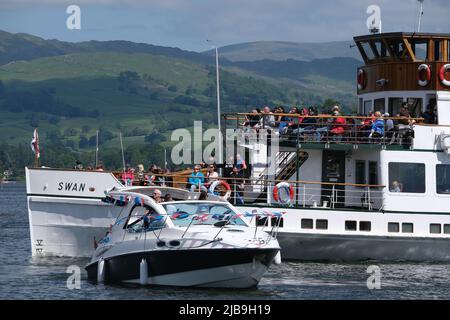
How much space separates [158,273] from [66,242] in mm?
8153

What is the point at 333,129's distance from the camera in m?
36.2

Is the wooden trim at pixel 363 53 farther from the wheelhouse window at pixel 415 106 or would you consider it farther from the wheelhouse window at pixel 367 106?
the wheelhouse window at pixel 415 106

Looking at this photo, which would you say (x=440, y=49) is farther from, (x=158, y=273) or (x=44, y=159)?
(x=44, y=159)

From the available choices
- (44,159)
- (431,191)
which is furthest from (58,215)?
(44,159)

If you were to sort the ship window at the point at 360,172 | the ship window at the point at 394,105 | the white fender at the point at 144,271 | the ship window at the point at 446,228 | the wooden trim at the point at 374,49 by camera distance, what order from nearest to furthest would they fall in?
1. the white fender at the point at 144,271
2. the ship window at the point at 446,228
3. the ship window at the point at 360,172
4. the ship window at the point at 394,105
5. the wooden trim at the point at 374,49

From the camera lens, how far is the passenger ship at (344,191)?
35.0 metres

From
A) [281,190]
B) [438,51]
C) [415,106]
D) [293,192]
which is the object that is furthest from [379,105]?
[281,190]

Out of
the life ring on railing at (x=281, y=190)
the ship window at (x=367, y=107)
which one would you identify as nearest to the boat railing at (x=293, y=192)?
the life ring on railing at (x=281, y=190)

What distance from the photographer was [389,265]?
114 ft

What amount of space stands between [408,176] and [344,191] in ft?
7.00

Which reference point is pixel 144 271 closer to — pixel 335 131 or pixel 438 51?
pixel 335 131

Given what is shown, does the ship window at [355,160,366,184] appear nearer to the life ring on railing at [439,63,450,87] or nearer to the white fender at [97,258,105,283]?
the life ring on railing at [439,63,450,87]

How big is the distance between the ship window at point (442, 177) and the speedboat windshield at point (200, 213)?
977 cm
